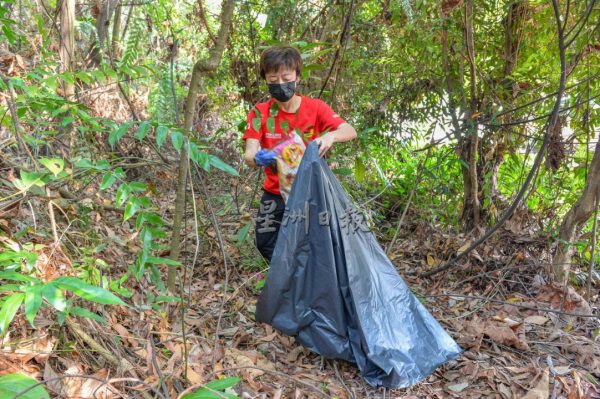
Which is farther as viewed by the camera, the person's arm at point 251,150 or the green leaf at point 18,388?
the person's arm at point 251,150

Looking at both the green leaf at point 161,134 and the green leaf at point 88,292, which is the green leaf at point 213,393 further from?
the green leaf at point 161,134

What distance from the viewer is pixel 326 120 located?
2.64 m

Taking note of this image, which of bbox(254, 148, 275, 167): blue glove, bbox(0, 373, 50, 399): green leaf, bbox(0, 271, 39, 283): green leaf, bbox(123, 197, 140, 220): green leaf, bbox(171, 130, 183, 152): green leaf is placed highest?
bbox(171, 130, 183, 152): green leaf

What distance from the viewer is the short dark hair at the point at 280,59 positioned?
247 cm

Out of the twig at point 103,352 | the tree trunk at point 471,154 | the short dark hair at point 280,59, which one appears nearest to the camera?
the twig at point 103,352

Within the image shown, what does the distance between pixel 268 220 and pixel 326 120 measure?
0.65 meters

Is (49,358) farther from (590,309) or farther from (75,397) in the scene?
(590,309)

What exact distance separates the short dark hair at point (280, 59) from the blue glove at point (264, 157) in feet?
1.38

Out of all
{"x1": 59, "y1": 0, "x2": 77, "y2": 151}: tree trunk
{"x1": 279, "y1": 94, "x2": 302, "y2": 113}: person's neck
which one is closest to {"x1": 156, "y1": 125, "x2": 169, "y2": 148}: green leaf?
{"x1": 279, "y1": 94, "x2": 302, "y2": 113}: person's neck

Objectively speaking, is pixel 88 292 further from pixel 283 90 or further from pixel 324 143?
pixel 283 90

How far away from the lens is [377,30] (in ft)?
Answer: 12.3

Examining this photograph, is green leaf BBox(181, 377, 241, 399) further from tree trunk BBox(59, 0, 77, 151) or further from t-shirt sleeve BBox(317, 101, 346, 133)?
tree trunk BBox(59, 0, 77, 151)

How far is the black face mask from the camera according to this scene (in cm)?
251

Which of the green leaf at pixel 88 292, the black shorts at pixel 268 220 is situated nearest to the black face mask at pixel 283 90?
the black shorts at pixel 268 220
